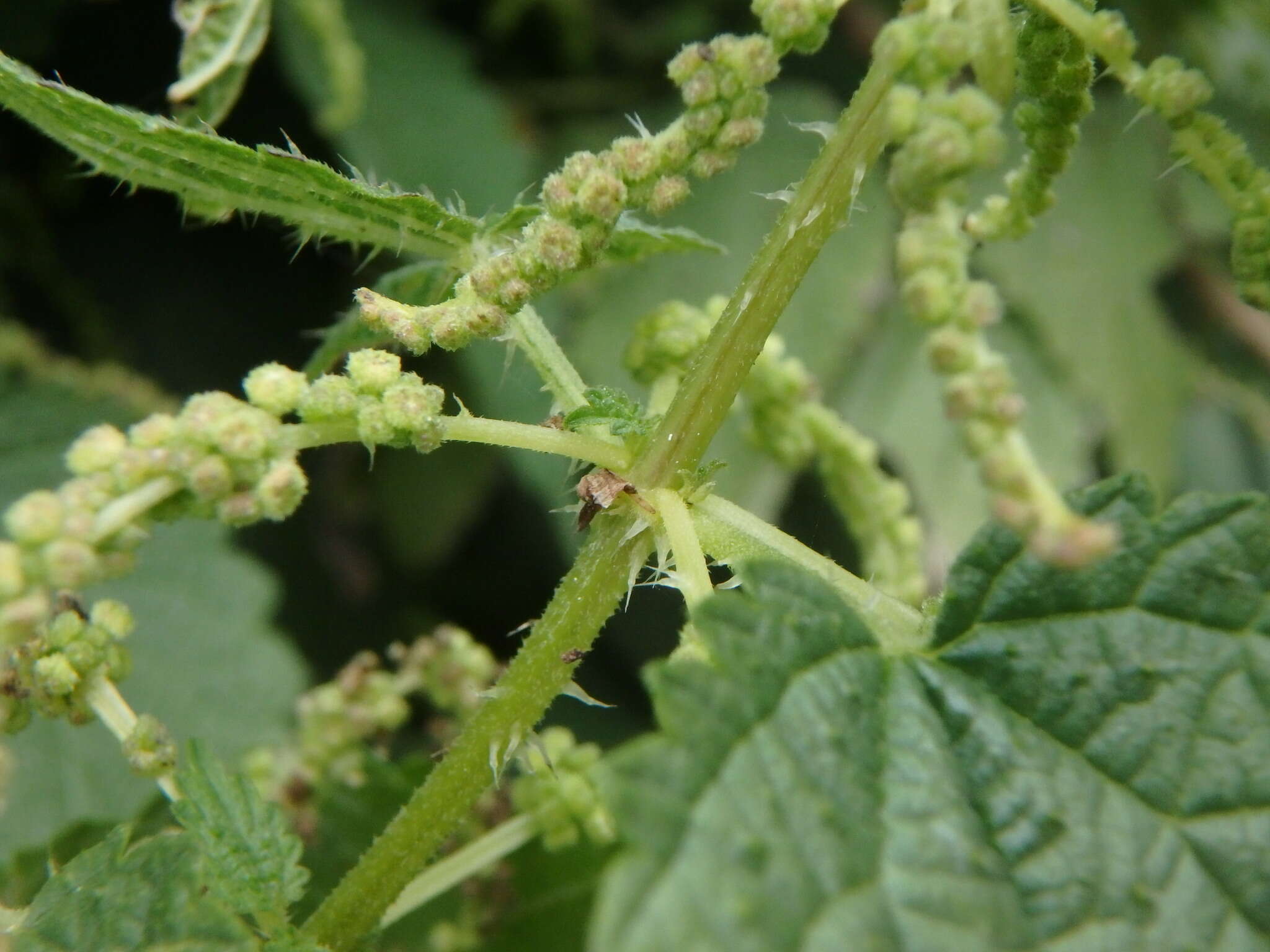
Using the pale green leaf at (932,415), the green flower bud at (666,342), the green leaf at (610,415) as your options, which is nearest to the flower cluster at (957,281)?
the green leaf at (610,415)

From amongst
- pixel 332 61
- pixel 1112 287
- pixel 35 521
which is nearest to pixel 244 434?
pixel 35 521

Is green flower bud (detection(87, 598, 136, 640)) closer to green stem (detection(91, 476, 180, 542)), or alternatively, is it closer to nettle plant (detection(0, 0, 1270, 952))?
nettle plant (detection(0, 0, 1270, 952))

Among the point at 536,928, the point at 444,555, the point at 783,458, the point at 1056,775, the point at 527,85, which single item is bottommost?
the point at 536,928

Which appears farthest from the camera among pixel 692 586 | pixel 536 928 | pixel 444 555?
pixel 444 555

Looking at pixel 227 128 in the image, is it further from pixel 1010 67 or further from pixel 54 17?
pixel 1010 67

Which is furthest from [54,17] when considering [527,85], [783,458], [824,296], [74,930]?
[74,930]

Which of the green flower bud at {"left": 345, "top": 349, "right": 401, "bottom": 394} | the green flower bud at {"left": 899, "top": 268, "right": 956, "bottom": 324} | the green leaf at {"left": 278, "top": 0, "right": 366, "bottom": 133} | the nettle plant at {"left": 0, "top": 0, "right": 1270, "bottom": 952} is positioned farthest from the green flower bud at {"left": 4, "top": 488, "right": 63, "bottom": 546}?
the green leaf at {"left": 278, "top": 0, "right": 366, "bottom": 133}

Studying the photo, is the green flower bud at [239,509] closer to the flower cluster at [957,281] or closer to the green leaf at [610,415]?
the green leaf at [610,415]
